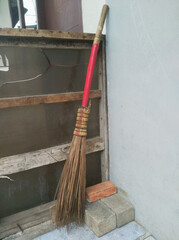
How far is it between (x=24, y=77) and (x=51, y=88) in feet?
0.80

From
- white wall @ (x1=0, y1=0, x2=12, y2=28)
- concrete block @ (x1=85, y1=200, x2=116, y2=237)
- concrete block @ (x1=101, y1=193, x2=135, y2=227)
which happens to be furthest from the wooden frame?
white wall @ (x1=0, y1=0, x2=12, y2=28)

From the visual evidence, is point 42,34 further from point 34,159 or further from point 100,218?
point 100,218

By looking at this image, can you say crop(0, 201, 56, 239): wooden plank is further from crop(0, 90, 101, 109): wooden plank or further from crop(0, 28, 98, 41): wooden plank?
crop(0, 28, 98, 41): wooden plank

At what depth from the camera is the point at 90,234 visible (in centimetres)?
167

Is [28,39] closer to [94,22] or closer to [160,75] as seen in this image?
[94,22]

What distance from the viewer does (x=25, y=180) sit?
175 centimetres

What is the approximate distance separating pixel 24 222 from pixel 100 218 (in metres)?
0.67

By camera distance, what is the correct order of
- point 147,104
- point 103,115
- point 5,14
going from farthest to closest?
point 5,14 < point 103,115 < point 147,104

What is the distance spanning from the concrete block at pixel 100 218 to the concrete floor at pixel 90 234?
1.5 inches

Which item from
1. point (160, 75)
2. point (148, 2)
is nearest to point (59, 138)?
point (160, 75)

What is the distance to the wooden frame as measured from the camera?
59.1 inches

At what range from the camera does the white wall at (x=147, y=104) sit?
127 cm

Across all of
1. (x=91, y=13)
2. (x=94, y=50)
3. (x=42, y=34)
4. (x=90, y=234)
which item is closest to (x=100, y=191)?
(x=90, y=234)

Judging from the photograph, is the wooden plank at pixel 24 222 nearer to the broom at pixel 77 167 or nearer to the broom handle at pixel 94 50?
the broom at pixel 77 167
